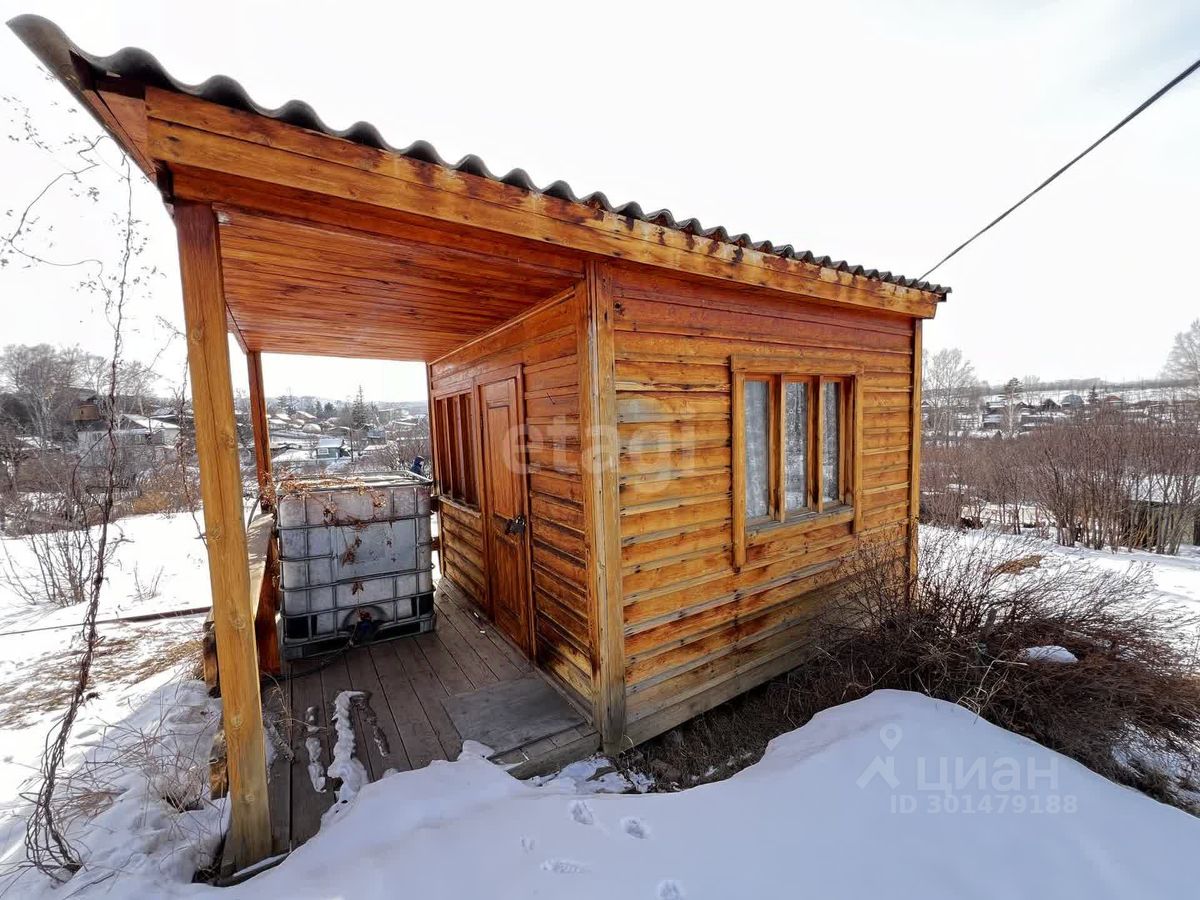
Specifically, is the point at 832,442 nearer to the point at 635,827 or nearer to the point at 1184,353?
the point at 635,827

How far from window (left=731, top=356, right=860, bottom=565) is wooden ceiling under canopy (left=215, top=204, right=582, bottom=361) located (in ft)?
5.48

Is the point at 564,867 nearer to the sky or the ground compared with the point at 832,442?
nearer to the ground

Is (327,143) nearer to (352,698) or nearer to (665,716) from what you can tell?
(352,698)

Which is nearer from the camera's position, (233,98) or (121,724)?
(233,98)

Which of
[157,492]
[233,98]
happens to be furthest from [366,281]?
[157,492]

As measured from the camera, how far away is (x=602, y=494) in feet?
8.73

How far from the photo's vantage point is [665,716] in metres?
3.04

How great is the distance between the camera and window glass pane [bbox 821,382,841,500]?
A: 13.1ft

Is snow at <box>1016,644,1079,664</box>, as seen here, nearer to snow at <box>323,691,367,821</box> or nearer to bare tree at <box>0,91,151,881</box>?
snow at <box>323,691,367,821</box>

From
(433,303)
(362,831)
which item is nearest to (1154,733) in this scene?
(362,831)

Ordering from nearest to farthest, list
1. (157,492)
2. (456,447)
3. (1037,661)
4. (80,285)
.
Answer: (80,285) → (1037,661) → (456,447) → (157,492)

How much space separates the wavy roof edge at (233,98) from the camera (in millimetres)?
1274

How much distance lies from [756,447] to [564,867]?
2778 mm

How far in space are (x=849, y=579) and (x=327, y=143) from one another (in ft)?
14.1
